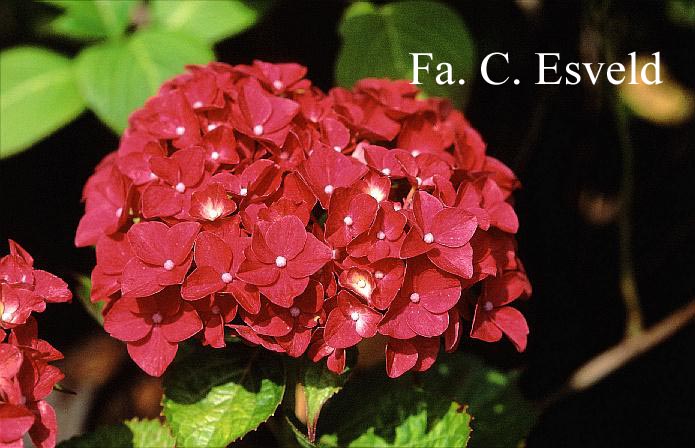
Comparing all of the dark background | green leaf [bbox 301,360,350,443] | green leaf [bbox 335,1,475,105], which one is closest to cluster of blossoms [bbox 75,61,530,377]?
green leaf [bbox 301,360,350,443]

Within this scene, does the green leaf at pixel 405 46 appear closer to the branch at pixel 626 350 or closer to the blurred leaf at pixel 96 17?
the blurred leaf at pixel 96 17

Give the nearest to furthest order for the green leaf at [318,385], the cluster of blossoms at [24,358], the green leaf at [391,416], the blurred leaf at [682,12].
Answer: the cluster of blossoms at [24,358], the green leaf at [318,385], the green leaf at [391,416], the blurred leaf at [682,12]

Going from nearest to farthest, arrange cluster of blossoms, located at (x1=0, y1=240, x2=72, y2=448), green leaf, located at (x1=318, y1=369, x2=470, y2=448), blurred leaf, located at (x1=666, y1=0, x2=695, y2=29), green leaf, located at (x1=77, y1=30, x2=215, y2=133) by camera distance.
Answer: cluster of blossoms, located at (x1=0, y1=240, x2=72, y2=448) → green leaf, located at (x1=318, y1=369, x2=470, y2=448) → green leaf, located at (x1=77, y1=30, x2=215, y2=133) → blurred leaf, located at (x1=666, y1=0, x2=695, y2=29)

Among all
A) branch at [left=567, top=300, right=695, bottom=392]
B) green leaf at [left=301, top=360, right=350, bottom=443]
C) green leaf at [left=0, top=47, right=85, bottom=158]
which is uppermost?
green leaf at [left=0, top=47, right=85, bottom=158]

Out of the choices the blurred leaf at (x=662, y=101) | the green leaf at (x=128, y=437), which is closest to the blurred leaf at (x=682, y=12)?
the blurred leaf at (x=662, y=101)

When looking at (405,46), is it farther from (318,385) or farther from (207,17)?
(318,385)

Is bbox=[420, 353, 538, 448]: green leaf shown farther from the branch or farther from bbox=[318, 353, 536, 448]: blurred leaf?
the branch

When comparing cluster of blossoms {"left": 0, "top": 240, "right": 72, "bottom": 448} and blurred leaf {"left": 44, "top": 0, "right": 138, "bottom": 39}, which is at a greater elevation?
blurred leaf {"left": 44, "top": 0, "right": 138, "bottom": 39}
